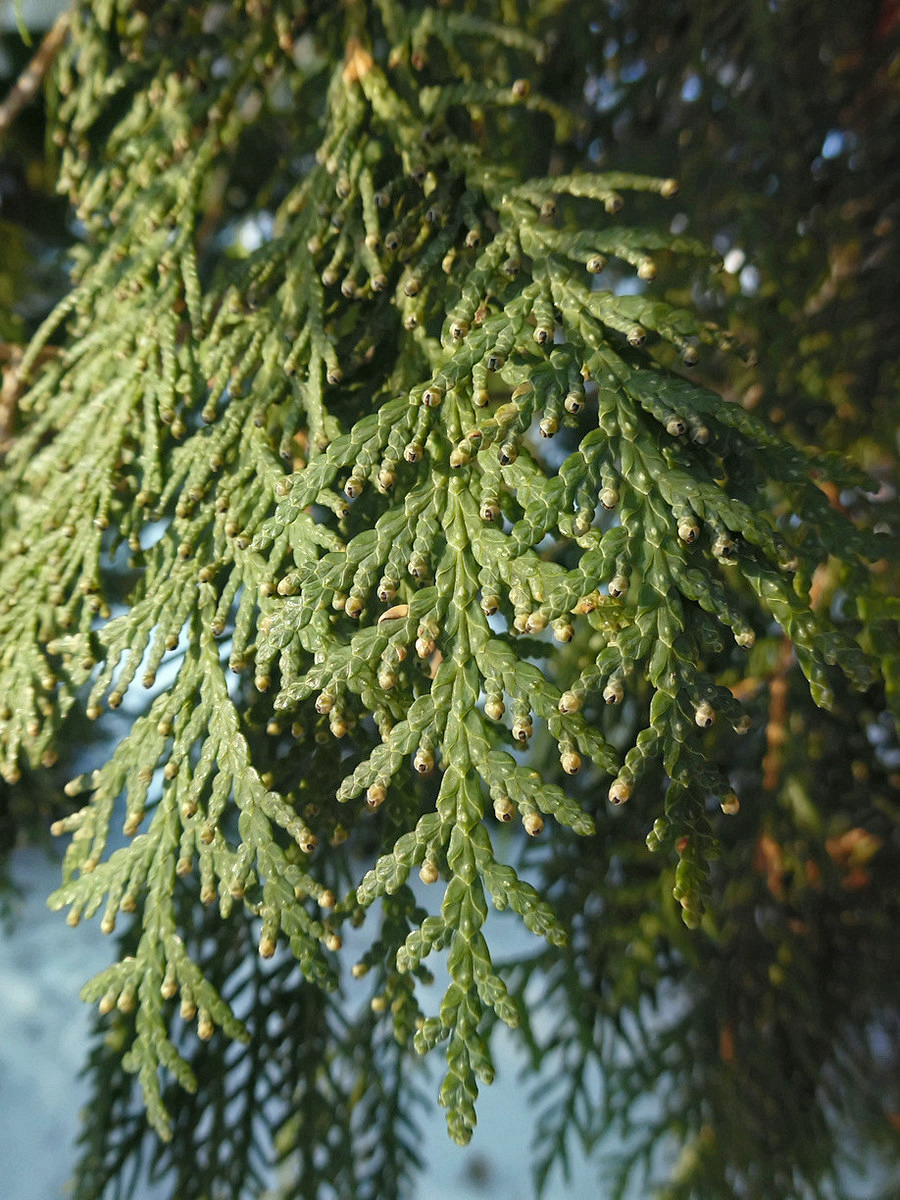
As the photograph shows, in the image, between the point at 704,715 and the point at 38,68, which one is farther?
the point at 38,68

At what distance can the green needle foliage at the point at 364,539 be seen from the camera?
703 mm

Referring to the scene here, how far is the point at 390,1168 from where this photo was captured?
4.54 feet

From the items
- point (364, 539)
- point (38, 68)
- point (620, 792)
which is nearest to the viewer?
point (620, 792)

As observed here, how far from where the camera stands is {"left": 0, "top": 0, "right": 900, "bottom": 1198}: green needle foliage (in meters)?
0.70

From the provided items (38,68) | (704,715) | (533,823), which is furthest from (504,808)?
(38,68)

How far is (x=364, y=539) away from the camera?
A: 30.0 inches

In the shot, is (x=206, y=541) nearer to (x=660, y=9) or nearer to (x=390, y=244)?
(x=390, y=244)

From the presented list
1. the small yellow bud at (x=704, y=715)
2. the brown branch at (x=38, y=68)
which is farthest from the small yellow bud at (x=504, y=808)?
the brown branch at (x=38, y=68)

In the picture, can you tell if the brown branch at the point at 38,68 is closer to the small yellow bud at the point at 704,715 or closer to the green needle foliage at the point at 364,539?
the green needle foliage at the point at 364,539

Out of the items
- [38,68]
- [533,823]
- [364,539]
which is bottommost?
[533,823]

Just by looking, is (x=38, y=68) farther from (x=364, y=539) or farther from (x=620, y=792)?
(x=620, y=792)

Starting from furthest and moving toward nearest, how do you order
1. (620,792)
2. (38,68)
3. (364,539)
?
(38,68), (364,539), (620,792)

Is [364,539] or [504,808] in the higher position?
[364,539]

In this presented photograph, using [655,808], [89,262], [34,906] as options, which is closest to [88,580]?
[89,262]
